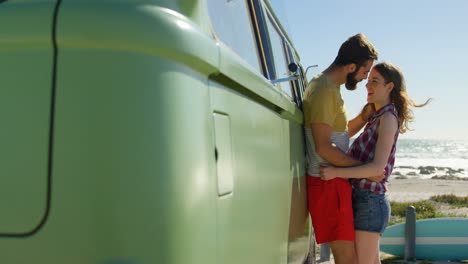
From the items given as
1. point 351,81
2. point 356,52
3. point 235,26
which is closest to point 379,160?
point 351,81

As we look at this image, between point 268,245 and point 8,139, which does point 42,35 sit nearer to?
point 8,139

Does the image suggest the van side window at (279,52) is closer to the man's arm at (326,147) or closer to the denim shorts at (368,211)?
the man's arm at (326,147)

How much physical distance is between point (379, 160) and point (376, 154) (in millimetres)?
46

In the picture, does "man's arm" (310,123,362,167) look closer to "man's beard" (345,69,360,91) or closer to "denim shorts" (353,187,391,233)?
"denim shorts" (353,187,391,233)

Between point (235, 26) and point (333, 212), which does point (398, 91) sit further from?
point (235, 26)

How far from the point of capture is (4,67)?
113 centimetres

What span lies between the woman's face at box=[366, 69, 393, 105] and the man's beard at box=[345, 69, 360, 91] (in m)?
0.18

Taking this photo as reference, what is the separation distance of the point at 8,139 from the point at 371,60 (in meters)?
2.64

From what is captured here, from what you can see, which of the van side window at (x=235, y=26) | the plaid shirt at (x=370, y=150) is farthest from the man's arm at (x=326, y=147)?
the van side window at (x=235, y=26)

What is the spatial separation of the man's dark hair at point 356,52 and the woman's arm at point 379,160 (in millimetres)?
377

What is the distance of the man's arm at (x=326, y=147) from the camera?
9.88 feet

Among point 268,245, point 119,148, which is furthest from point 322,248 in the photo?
point 119,148

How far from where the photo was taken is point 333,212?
3.15 meters

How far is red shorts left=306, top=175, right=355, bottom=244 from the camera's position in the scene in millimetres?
3143
